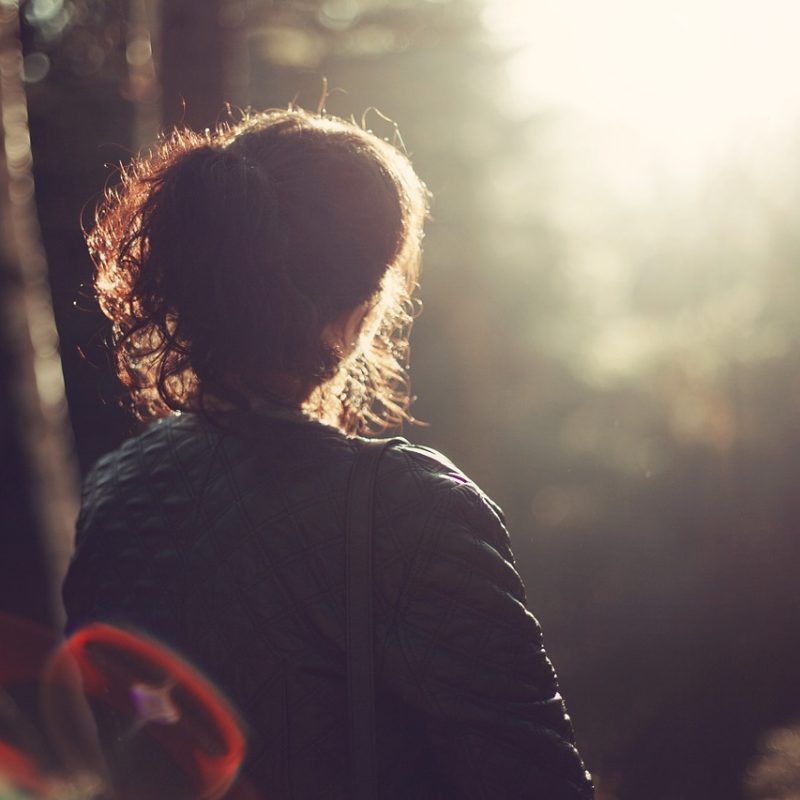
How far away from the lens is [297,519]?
3.60 feet

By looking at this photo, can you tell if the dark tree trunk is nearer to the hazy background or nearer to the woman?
the hazy background

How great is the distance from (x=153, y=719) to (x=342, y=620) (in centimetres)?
40

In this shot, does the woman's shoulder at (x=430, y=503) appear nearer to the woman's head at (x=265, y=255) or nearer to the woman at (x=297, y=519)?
the woman at (x=297, y=519)

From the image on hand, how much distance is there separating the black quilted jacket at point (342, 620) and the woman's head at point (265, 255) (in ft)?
0.31

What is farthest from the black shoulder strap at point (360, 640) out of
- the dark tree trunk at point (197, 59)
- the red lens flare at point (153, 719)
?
the dark tree trunk at point (197, 59)

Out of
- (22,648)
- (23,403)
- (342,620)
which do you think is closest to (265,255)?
(342,620)

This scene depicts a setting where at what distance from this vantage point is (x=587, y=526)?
6211 mm

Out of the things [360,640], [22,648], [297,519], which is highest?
[297,519]

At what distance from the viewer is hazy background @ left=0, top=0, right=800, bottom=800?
435cm

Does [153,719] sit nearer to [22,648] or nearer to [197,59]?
[197,59]

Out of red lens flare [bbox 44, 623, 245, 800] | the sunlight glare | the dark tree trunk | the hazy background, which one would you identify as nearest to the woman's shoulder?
red lens flare [bbox 44, 623, 245, 800]

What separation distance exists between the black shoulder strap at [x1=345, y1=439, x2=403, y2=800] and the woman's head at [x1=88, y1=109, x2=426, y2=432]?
0.23 metres

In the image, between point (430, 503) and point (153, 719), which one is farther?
point (153, 719)

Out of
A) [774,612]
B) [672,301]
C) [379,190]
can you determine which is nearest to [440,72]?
[672,301]
